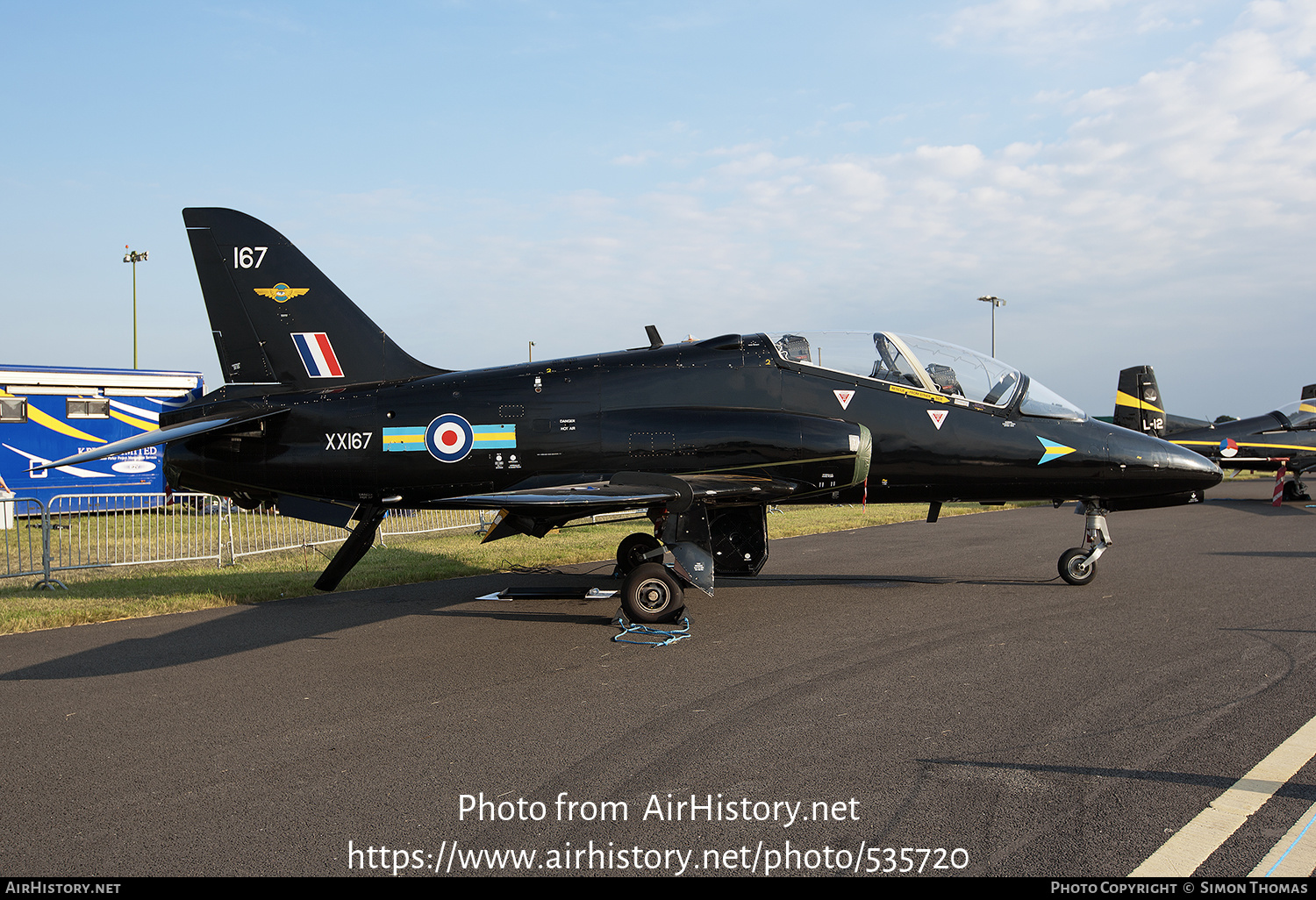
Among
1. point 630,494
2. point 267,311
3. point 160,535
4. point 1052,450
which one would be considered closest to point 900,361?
point 1052,450

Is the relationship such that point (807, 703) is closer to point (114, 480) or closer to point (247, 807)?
point (247, 807)

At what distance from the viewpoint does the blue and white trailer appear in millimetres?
19609

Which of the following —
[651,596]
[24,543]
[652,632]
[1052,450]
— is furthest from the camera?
[24,543]

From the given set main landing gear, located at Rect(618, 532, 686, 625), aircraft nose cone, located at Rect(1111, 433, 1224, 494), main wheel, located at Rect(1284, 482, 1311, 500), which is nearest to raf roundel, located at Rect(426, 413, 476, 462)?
main landing gear, located at Rect(618, 532, 686, 625)

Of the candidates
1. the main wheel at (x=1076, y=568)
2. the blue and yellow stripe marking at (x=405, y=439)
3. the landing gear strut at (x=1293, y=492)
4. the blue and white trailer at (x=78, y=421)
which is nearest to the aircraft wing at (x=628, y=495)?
the blue and yellow stripe marking at (x=405, y=439)

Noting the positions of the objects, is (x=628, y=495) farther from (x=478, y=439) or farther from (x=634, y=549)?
(x=634, y=549)

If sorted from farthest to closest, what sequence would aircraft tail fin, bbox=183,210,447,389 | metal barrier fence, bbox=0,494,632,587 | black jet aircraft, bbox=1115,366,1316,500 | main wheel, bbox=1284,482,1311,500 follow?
black jet aircraft, bbox=1115,366,1316,500 → main wheel, bbox=1284,482,1311,500 → metal barrier fence, bbox=0,494,632,587 → aircraft tail fin, bbox=183,210,447,389

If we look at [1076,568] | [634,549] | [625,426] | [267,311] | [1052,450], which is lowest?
[1076,568]

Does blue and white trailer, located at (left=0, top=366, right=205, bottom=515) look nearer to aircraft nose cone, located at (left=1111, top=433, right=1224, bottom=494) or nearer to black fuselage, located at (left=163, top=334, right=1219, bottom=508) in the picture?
black fuselage, located at (left=163, top=334, right=1219, bottom=508)

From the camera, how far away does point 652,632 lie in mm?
8141

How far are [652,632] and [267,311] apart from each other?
20.9ft

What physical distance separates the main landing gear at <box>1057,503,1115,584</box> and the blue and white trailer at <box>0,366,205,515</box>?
61.7 feet
